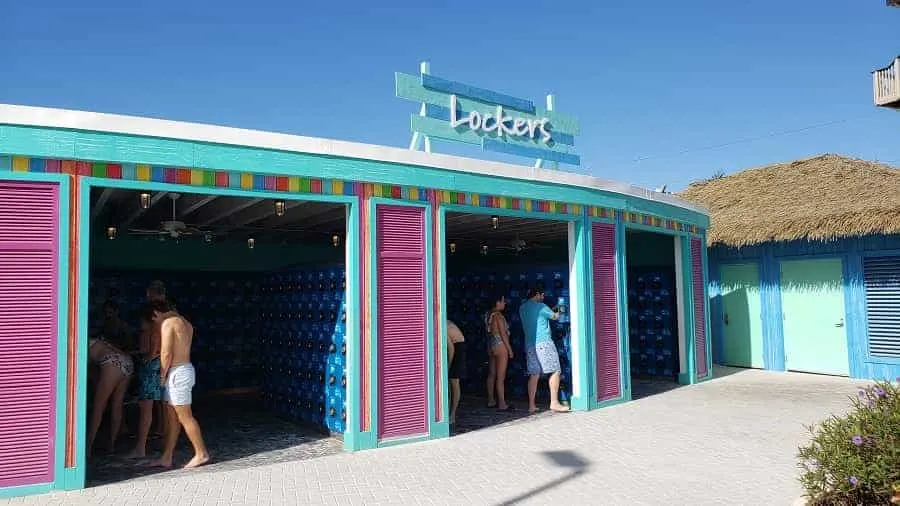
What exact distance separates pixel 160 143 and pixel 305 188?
1.29m

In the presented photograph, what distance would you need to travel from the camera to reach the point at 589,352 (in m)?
8.21

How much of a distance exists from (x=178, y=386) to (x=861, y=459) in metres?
5.02

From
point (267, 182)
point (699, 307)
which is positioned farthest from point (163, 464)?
point (699, 307)

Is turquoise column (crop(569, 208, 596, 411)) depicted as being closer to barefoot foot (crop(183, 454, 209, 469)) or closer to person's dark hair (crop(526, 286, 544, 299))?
person's dark hair (crop(526, 286, 544, 299))

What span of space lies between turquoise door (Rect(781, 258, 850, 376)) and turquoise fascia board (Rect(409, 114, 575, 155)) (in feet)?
18.2

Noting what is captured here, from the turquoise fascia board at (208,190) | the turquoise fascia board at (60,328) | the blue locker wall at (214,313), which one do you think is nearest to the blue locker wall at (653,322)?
the blue locker wall at (214,313)

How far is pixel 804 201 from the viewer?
1242 centimetres

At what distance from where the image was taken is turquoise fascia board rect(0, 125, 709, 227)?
4965mm

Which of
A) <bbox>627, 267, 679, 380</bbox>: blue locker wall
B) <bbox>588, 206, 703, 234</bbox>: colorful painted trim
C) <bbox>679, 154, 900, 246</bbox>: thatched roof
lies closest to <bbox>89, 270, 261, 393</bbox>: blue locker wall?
<bbox>588, 206, 703, 234</bbox>: colorful painted trim

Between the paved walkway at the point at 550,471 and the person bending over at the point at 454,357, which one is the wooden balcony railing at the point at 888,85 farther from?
the person bending over at the point at 454,357

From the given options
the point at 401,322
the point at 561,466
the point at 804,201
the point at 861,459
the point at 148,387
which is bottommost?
the point at 561,466

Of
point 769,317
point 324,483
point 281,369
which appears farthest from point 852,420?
point 769,317

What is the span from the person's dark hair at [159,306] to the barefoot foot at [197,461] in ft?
4.35

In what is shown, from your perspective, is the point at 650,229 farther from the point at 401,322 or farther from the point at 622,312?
the point at 401,322
